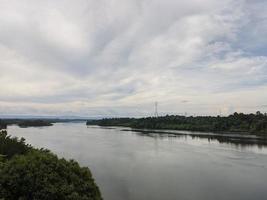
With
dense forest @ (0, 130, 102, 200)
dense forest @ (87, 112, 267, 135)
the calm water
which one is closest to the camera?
dense forest @ (0, 130, 102, 200)

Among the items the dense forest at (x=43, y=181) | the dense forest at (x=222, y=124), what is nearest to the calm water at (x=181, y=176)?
the dense forest at (x=43, y=181)

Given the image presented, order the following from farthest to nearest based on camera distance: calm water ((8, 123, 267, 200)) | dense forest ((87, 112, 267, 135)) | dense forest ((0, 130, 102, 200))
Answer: dense forest ((87, 112, 267, 135))
calm water ((8, 123, 267, 200))
dense forest ((0, 130, 102, 200))

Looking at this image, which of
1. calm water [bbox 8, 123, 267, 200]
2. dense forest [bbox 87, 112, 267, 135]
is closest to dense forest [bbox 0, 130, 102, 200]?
calm water [bbox 8, 123, 267, 200]

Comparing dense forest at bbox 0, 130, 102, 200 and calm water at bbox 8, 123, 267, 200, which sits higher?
dense forest at bbox 0, 130, 102, 200

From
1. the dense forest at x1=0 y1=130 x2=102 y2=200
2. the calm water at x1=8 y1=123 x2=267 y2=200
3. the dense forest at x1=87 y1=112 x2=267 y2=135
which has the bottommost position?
the calm water at x1=8 y1=123 x2=267 y2=200

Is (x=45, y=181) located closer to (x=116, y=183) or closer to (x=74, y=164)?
(x=74, y=164)

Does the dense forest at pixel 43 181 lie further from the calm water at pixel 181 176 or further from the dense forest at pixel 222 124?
the dense forest at pixel 222 124

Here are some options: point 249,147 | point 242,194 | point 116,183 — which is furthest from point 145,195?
point 249,147

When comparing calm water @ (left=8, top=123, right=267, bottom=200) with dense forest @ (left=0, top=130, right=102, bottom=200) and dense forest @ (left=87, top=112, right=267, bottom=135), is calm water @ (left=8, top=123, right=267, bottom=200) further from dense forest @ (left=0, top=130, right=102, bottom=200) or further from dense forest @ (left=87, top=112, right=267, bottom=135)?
dense forest @ (left=87, top=112, right=267, bottom=135)

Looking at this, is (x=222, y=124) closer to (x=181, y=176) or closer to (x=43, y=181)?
(x=181, y=176)
